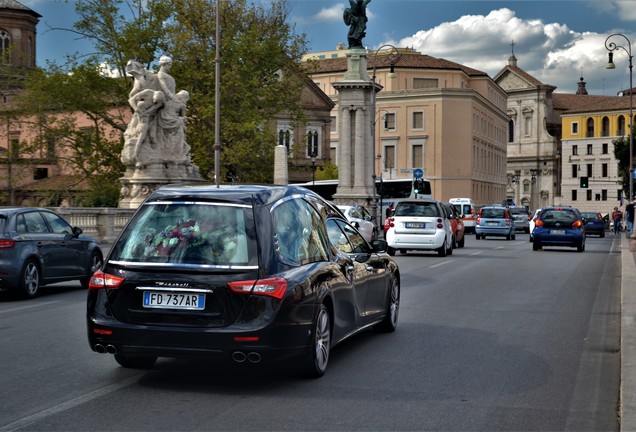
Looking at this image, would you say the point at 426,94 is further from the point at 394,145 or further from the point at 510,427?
the point at 510,427

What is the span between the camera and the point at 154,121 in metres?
37.4

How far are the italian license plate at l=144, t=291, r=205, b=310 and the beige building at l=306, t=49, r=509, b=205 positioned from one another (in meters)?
85.2

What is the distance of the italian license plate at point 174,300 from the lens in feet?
24.2

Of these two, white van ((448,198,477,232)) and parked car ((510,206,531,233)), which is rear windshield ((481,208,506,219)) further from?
parked car ((510,206,531,233))

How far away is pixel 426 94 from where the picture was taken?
97375 millimetres

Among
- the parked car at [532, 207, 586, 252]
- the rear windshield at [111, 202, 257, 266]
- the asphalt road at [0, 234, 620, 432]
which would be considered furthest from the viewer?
the parked car at [532, 207, 586, 252]

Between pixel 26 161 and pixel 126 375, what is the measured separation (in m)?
51.2

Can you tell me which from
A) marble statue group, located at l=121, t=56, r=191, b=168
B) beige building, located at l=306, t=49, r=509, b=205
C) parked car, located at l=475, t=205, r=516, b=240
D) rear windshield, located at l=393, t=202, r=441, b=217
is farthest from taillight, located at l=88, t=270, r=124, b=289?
beige building, located at l=306, t=49, r=509, b=205

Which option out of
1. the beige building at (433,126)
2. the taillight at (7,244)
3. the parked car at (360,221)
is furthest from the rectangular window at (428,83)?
the taillight at (7,244)

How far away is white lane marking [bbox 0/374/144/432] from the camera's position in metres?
6.32

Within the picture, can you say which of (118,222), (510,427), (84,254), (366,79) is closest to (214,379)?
(510,427)

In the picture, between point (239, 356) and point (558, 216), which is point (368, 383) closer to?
point (239, 356)

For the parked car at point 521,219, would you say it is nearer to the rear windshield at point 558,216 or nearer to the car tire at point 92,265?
the rear windshield at point 558,216

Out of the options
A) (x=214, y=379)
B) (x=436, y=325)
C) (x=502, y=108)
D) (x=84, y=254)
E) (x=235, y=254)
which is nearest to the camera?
(x=235, y=254)
